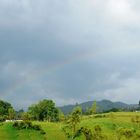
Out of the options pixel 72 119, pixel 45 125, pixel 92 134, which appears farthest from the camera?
pixel 45 125

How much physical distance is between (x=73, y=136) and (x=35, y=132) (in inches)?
819

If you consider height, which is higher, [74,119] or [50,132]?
[74,119]

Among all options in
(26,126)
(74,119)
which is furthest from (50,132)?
(74,119)

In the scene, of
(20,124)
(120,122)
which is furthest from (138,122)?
(20,124)

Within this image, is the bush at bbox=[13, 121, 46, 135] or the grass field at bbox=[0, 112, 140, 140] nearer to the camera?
the grass field at bbox=[0, 112, 140, 140]

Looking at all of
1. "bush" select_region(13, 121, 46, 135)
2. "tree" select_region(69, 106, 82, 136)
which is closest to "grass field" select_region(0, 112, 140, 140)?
"bush" select_region(13, 121, 46, 135)

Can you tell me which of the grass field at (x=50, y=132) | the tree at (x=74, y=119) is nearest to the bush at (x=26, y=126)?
the grass field at (x=50, y=132)

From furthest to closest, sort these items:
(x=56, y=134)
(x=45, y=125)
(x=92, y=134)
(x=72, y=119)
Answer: (x=45, y=125) → (x=56, y=134) → (x=72, y=119) → (x=92, y=134)

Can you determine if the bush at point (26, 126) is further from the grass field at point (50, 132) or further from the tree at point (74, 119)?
the tree at point (74, 119)

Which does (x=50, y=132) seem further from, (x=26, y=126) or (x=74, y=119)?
(x=74, y=119)

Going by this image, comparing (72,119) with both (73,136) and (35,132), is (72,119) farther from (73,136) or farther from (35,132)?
(35,132)

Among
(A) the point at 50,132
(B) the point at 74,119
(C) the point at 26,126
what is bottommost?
(A) the point at 50,132

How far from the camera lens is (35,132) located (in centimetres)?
16512

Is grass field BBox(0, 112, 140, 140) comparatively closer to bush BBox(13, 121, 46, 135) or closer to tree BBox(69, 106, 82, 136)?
bush BBox(13, 121, 46, 135)
